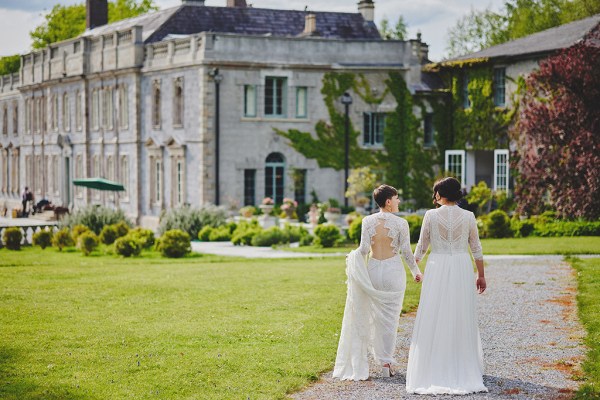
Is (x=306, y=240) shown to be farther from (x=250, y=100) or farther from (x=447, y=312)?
(x=447, y=312)

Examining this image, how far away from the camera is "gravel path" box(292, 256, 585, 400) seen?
10375 mm

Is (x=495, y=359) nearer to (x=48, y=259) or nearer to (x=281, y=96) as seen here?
(x=48, y=259)

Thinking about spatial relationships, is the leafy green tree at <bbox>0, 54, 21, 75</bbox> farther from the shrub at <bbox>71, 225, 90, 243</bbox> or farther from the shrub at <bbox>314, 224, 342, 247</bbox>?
the shrub at <bbox>314, 224, 342, 247</bbox>

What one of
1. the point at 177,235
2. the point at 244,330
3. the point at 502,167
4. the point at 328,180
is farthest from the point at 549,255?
the point at 328,180

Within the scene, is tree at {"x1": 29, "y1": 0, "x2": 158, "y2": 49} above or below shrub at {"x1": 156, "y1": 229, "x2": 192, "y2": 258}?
above

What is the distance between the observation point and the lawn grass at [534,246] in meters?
24.2

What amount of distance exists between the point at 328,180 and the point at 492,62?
820 centimetres

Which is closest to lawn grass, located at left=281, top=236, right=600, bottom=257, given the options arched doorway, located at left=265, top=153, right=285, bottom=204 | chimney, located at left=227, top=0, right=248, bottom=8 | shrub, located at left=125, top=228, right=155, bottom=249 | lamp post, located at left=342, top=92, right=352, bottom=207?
shrub, located at left=125, top=228, right=155, bottom=249

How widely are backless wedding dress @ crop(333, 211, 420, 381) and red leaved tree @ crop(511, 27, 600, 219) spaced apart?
21.0m

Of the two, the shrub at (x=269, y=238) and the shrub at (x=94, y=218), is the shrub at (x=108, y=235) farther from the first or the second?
the shrub at (x=269, y=238)

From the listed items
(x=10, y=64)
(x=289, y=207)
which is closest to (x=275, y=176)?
(x=289, y=207)

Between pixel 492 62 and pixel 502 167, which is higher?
pixel 492 62

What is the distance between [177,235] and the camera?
28.2 m

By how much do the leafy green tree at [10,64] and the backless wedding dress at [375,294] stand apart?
262 feet
